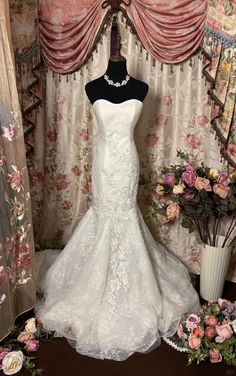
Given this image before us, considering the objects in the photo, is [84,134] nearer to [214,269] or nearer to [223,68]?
[223,68]

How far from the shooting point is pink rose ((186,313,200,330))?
200cm

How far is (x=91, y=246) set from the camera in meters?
2.26

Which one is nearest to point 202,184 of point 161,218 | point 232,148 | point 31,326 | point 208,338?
point 232,148

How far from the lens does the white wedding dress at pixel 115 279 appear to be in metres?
2.04

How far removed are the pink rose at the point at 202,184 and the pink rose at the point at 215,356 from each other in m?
0.77

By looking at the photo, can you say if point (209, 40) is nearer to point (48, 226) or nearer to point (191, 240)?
point (191, 240)

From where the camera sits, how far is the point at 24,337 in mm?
2045

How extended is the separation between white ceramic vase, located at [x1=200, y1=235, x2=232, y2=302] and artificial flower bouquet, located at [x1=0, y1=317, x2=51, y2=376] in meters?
0.90

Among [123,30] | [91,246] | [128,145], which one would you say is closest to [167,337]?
[91,246]

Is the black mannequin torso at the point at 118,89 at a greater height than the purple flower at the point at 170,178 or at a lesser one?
greater

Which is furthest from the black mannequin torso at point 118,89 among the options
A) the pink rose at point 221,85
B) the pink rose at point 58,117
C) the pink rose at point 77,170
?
the pink rose at point 77,170

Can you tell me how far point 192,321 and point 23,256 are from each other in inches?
33.6

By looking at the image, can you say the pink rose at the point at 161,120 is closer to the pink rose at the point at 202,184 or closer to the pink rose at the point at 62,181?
the pink rose at the point at 202,184

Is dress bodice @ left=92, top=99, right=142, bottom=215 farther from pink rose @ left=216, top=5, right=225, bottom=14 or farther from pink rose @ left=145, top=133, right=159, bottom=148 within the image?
pink rose @ left=216, top=5, right=225, bottom=14
